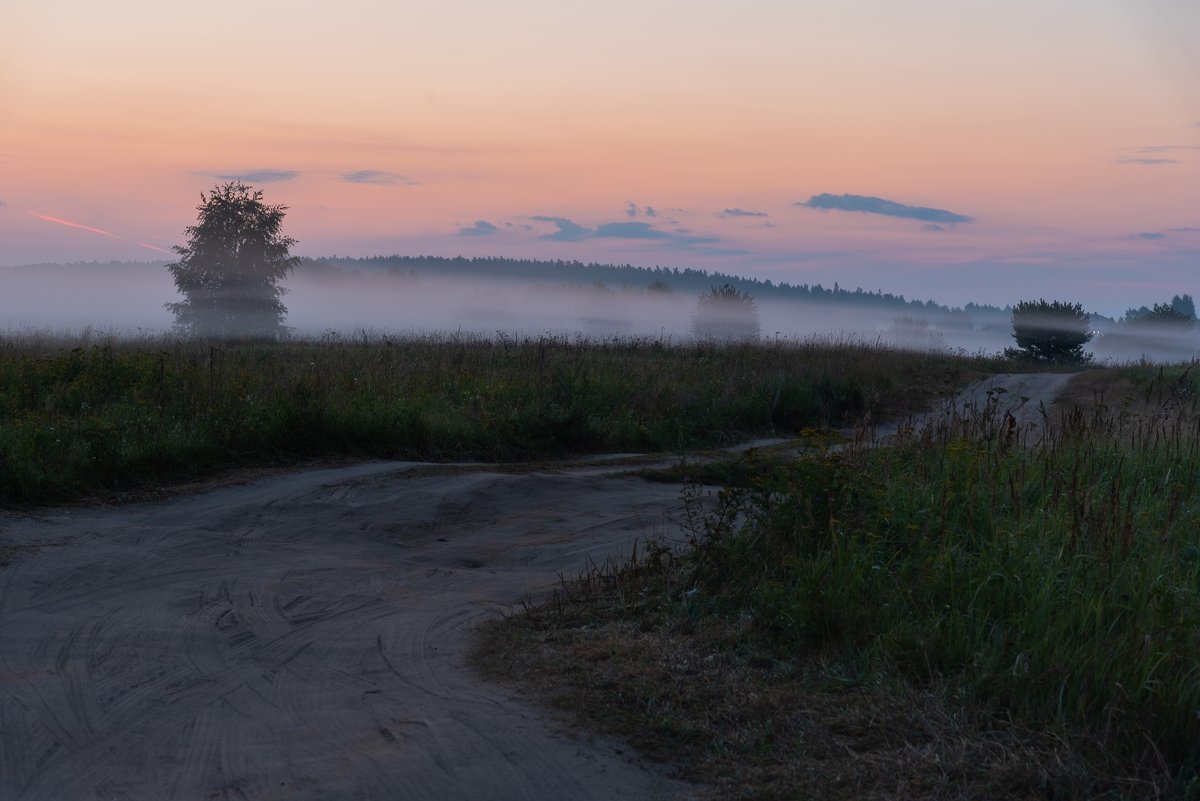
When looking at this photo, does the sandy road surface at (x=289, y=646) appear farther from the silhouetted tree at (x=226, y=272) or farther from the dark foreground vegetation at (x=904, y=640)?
the silhouetted tree at (x=226, y=272)

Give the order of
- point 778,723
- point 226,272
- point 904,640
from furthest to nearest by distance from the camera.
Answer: point 226,272 → point 904,640 → point 778,723

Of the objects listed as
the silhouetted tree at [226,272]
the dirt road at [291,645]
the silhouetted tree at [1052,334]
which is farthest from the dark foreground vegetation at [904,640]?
the silhouetted tree at [1052,334]

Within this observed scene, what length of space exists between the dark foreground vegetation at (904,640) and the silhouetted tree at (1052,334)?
54346 millimetres

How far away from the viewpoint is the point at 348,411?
1257 centimetres

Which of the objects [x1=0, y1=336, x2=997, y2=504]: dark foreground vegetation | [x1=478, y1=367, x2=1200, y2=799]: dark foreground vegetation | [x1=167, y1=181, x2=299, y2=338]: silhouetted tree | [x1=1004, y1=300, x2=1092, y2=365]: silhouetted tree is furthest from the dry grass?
[x1=1004, y1=300, x2=1092, y2=365]: silhouetted tree

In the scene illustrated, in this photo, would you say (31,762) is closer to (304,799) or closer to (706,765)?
(304,799)

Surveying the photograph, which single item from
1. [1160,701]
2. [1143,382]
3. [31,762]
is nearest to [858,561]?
[1160,701]

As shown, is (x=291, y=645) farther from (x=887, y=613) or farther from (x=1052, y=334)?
(x=1052, y=334)

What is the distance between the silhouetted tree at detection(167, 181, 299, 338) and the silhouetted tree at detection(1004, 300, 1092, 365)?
Answer: 4068 cm

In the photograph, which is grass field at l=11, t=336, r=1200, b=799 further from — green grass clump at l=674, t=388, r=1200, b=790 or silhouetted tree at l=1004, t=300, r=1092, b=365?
silhouetted tree at l=1004, t=300, r=1092, b=365

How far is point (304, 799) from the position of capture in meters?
3.80

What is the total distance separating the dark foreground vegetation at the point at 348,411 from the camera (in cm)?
1005

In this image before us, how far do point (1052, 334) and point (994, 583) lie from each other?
5806 cm

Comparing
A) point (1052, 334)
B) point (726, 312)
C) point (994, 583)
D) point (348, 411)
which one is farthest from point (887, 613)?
point (726, 312)
